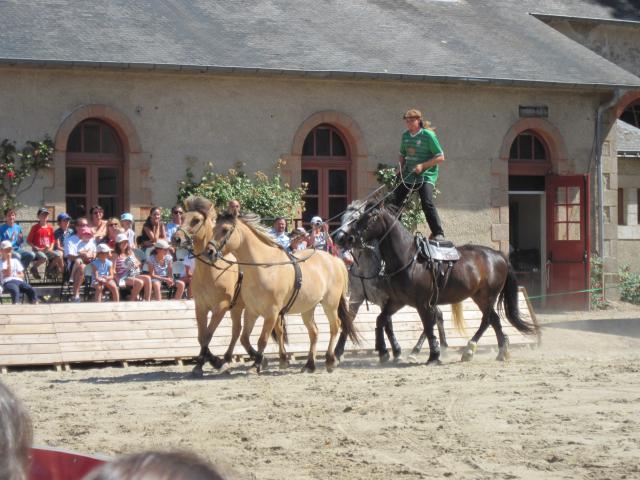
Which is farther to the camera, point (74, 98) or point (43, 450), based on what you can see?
point (74, 98)

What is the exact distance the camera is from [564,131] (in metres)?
23.1

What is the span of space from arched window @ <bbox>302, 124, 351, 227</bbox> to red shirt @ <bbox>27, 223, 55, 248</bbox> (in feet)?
17.8

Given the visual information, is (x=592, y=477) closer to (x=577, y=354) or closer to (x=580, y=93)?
(x=577, y=354)

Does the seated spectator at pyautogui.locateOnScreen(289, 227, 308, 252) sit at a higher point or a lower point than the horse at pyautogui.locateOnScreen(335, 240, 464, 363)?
higher

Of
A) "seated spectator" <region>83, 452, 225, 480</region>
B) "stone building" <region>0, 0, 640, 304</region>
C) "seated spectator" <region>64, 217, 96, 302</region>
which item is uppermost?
"stone building" <region>0, 0, 640, 304</region>

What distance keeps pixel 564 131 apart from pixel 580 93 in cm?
87

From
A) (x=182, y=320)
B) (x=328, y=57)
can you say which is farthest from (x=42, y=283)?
(x=328, y=57)

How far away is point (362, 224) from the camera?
1304cm

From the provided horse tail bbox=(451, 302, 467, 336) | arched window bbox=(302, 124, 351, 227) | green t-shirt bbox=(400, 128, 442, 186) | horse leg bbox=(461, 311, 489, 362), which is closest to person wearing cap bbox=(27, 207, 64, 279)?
arched window bbox=(302, 124, 351, 227)

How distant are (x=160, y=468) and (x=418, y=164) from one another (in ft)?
39.1

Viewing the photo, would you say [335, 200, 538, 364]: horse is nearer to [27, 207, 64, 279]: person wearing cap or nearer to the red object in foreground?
[27, 207, 64, 279]: person wearing cap

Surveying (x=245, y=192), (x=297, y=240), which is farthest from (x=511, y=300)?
(x=245, y=192)

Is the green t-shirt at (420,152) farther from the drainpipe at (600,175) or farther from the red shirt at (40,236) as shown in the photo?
the drainpipe at (600,175)

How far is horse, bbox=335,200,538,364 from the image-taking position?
1314 centimetres
